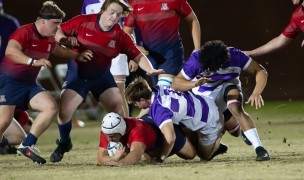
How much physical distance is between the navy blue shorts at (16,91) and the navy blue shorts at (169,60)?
171 centimetres

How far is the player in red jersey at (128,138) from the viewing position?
911 cm

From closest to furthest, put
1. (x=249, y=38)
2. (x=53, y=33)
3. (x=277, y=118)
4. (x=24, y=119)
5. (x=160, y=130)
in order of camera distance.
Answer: (x=160, y=130)
(x=53, y=33)
(x=24, y=119)
(x=277, y=118)
(x=249, y=38)

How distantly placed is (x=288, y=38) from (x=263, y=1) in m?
13.8

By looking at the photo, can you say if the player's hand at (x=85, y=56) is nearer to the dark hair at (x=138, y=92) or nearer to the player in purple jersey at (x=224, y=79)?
the dark hair at (x=138, y=92)

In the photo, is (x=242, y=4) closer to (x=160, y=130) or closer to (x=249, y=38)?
(x=249, y=38)

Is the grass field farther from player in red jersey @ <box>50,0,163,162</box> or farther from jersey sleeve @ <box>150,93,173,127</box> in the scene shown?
player in red jersey @ <box>50,0,163,162</box>

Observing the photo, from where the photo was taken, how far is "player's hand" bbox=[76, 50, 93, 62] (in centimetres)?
1009

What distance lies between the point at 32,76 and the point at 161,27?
5.96 feet

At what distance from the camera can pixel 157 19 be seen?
36.8 ft

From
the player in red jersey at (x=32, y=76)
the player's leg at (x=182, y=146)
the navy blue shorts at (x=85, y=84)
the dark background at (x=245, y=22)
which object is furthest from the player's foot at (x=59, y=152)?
the dark background at (x=245, y=22)

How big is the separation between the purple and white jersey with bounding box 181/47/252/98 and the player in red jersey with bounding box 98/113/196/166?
687 millimetres

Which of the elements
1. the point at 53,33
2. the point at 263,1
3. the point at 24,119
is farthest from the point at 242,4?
the point at 53,33

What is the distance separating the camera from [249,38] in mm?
23625

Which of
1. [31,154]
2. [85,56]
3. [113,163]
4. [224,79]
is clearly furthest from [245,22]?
[113,163]
